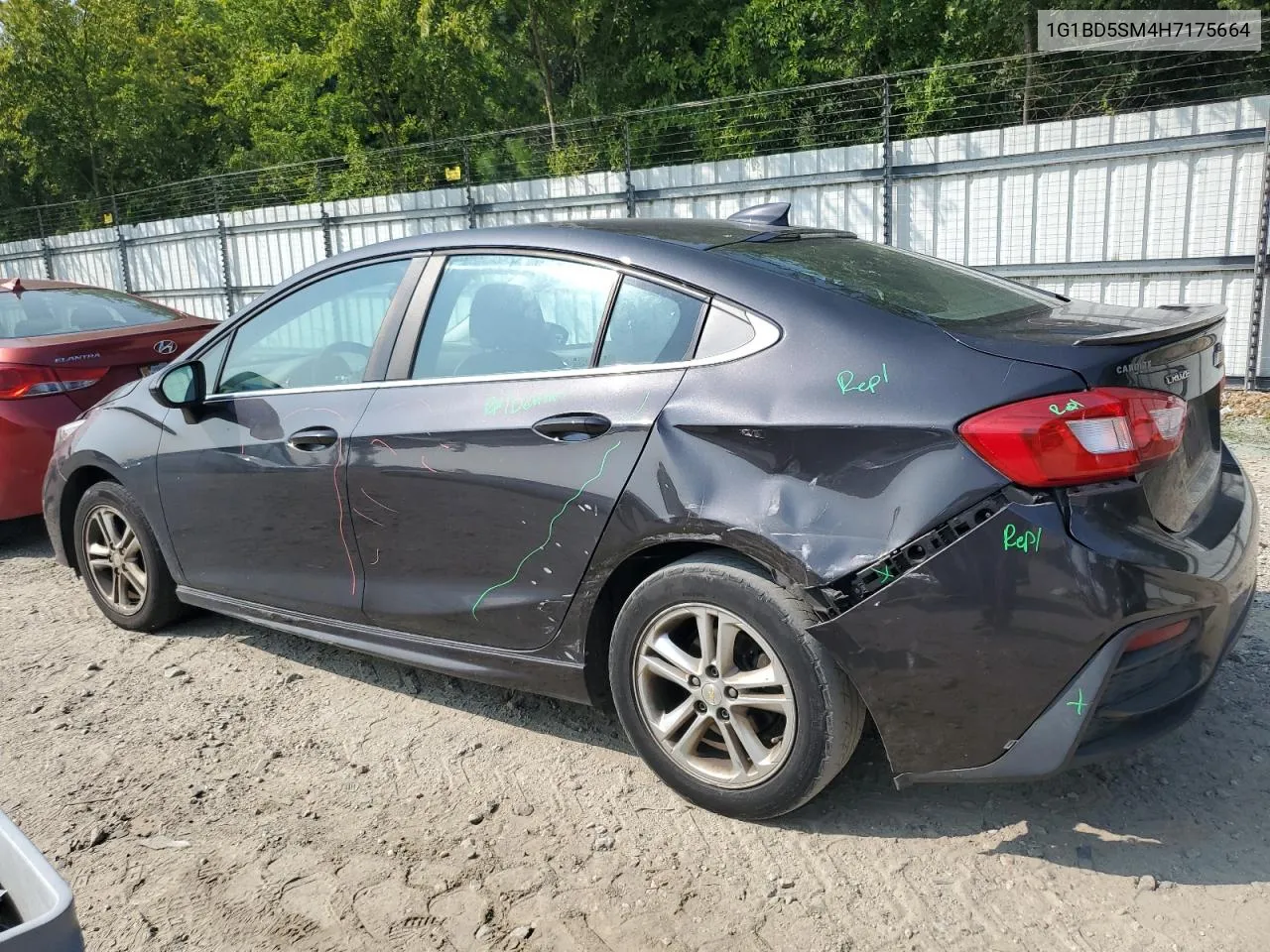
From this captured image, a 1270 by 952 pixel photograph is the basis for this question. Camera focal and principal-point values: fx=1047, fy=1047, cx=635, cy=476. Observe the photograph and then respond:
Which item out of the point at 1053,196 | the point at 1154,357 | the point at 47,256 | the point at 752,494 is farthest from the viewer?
the point at 47,256

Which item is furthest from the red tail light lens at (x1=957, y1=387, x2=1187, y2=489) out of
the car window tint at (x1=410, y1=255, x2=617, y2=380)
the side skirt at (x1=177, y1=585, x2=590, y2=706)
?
the side skirt at (x1=177, y1=585, x2=590, y2=706)

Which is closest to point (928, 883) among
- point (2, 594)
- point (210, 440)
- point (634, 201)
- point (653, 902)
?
point (653, 902)

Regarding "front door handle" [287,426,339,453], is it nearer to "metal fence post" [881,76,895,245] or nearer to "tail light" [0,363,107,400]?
"tail light" [0,363,107,400]

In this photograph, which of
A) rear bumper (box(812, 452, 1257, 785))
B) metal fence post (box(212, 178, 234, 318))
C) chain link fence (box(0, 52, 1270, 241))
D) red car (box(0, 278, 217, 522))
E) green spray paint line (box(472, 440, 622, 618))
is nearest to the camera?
rear bumper (box(812, 452, 1257, 785))

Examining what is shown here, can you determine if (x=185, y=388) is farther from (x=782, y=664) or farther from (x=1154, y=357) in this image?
(x=1154, y=357)

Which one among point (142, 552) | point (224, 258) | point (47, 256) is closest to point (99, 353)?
point (142, 552)

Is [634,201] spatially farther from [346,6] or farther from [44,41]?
[44,41]

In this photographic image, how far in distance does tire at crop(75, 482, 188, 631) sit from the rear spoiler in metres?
3.51

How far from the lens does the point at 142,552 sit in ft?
14.0

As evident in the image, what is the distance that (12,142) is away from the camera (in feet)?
87.8

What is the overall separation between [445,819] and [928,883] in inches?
51.4

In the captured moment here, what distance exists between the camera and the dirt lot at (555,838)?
8.00 feet

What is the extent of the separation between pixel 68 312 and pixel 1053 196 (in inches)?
294

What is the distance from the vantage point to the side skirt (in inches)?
120
